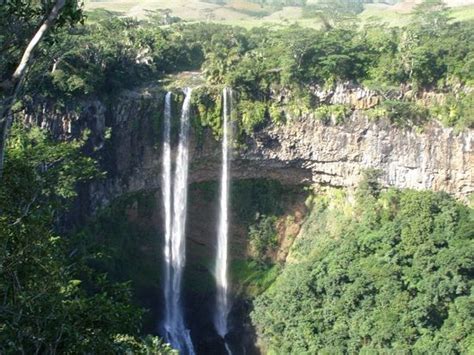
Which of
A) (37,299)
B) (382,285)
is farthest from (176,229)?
(37,299)

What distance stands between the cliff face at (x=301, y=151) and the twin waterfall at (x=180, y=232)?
0.33 meters

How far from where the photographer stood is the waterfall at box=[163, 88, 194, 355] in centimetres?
2070

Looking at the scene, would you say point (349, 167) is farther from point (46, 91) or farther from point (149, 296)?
point (46, 91)

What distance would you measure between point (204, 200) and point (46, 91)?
701 centimetres

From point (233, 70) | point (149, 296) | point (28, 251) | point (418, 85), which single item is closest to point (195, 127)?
point (233, 70)

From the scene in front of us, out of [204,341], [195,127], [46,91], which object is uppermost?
[46,91]

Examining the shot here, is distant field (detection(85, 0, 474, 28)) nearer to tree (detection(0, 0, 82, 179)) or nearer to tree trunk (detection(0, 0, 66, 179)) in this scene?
tree (detection(0, 0, 82, 179))

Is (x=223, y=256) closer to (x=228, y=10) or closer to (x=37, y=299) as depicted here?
(x=37, y=299)

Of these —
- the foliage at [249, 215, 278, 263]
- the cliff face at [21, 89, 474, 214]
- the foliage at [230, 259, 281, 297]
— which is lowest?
the foliage at [230, 259, 281, 297]

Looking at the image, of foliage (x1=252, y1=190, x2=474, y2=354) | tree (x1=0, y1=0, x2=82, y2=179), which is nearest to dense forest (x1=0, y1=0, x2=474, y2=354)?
foliage (x1=252, y1=190, x2=474, y2=354)

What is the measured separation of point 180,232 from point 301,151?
5.23 metres

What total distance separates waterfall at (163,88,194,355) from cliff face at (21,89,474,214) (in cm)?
33

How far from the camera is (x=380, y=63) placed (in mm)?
20906

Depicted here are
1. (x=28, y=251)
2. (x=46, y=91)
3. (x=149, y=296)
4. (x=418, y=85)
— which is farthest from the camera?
(x=149, y=296)
